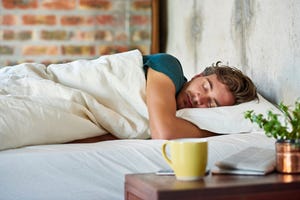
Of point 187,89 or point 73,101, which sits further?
point 187,89

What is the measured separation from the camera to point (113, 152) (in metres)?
1.46

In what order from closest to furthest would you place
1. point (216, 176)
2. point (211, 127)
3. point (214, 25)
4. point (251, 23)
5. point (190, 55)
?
point (216, 176)
point (211, 127)
point (251, 23)
point (214, 25)
point (190, 55)

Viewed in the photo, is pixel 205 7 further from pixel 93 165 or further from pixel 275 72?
pixel 93 165

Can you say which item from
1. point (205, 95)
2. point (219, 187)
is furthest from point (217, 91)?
point (219, 187)

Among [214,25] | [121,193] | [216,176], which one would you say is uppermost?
[214,25]

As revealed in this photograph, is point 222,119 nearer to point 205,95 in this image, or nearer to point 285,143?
point 205,95

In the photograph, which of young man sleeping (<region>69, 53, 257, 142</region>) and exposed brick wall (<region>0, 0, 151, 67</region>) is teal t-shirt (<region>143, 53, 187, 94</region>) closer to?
young man sleeping (<region>69, 53, 257, 142</region>)

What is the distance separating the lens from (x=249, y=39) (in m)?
2.22

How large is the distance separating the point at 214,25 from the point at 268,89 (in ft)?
2.01

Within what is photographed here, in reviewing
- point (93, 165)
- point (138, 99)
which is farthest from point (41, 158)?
point (138, 99)

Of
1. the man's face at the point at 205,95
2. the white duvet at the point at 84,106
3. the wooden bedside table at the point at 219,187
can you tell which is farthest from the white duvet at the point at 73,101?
the wooden bedside table at the point at 219,187

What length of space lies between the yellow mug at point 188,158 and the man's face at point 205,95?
2.40ft

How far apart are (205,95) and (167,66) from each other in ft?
0.52

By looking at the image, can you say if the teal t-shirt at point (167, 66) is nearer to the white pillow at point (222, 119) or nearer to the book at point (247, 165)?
the white pillow at point (222, 119)
